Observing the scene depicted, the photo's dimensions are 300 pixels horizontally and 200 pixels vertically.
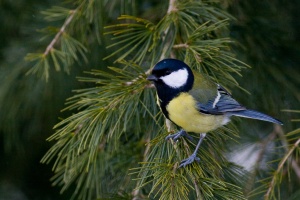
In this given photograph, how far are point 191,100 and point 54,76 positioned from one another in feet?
3.64

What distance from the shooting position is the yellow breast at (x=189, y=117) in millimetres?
2242

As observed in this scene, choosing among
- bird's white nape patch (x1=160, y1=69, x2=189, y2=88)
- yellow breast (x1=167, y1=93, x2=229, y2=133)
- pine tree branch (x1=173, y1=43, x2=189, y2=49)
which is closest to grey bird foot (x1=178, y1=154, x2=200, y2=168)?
yellow breast (x1=167, y1=93, x2=229, y2=133)

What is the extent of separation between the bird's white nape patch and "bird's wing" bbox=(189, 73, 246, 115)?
0.20ft

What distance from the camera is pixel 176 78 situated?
7.41ft

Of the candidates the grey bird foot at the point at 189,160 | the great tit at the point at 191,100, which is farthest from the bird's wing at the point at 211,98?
the grey bird foot at the point at 189,160

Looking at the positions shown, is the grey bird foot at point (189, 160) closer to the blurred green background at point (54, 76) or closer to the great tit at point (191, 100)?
the great tit at point (191, 100)

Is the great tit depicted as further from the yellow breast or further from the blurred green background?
the blurred green background

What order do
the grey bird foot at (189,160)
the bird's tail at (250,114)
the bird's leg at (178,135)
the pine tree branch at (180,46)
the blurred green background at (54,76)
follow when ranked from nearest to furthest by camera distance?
1. the grey bird foot at (189,160)
2. the bird's leg at (178,135)
3. the pine tree branch at (180,46)
4. the bird's tail at (250,114)
5. the blurred green background at (54,76)

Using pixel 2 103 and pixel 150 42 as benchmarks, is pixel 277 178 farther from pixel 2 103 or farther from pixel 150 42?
pixel 2 103

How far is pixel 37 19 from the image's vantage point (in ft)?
10.6

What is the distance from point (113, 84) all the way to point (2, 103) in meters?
1.13

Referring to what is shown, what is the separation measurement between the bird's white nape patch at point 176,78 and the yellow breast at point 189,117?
5 cm

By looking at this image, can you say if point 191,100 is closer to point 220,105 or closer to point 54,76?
point 220,105

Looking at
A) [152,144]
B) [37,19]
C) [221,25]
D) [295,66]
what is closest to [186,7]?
[221,25]
